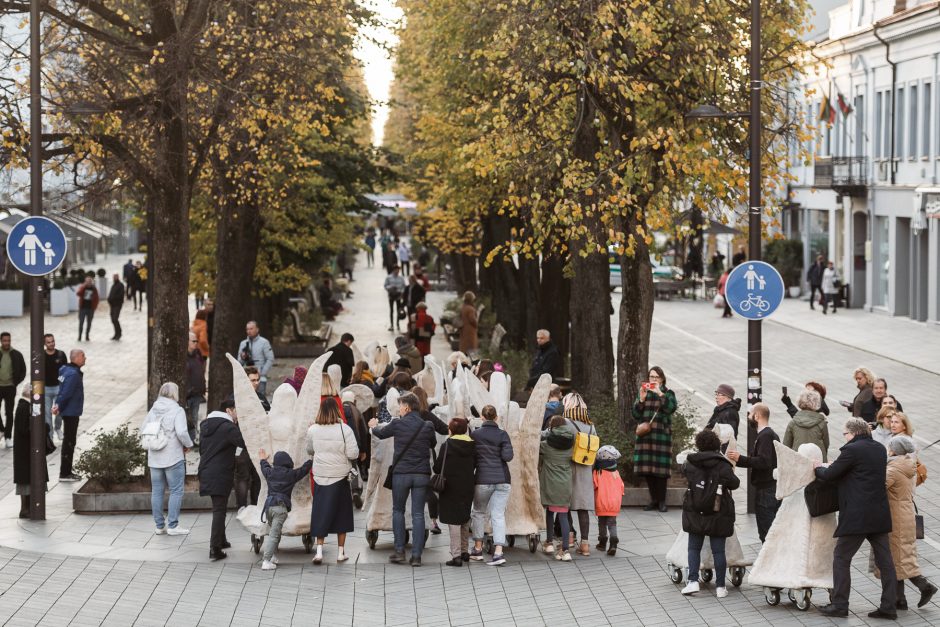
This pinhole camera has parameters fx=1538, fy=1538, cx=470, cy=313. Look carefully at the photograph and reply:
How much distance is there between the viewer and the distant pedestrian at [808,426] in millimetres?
14625

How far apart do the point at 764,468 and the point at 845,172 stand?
37.1 m

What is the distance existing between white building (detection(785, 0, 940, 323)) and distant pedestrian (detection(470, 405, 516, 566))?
88.0 ft

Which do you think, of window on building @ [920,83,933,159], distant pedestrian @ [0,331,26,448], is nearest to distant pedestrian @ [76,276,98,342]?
distant pedestrian @ [0,331,26,448]

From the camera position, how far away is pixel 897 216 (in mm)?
46000

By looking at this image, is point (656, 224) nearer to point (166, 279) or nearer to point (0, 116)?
point (166, 279)

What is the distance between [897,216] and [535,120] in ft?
93.2

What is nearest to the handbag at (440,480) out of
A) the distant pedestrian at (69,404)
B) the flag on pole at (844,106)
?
the distant pedestrian at (69,404)

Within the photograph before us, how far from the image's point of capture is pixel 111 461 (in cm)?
1706

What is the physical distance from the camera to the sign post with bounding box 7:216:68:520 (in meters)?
16.6

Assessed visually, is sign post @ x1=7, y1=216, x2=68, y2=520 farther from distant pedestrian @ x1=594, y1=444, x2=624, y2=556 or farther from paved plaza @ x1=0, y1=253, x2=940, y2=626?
distant pedestrian @ x1=594, y1=444, x2=624, y2=556

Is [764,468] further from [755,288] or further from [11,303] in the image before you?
[11,303]

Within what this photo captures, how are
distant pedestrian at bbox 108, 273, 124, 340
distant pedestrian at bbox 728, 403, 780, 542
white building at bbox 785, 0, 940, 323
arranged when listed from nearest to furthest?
1. distant pedestrian at bbox 728, 403, 780, 542
2. distant pedestrian at bbox 108, 273, 124, 340
3. white building at bbox 785, 0, 940, 323

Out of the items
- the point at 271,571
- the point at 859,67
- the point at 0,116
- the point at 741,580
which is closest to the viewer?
the point at 741,580

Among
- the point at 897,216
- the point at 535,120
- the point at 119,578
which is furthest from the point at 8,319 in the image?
the point at 119,578
